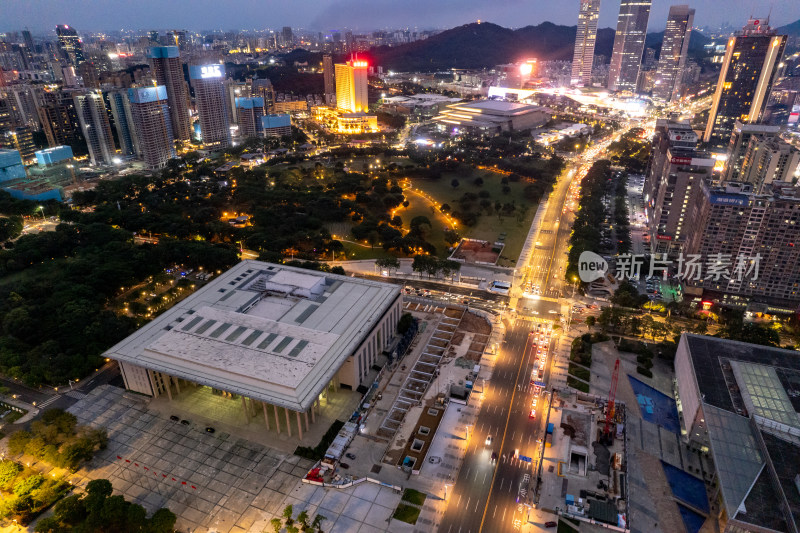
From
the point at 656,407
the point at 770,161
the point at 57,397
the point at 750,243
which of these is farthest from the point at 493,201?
the point at 57,397

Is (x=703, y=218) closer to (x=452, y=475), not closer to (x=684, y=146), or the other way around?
(x=684, y=146)

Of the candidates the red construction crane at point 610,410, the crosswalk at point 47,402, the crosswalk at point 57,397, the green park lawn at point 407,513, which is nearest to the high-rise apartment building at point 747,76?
the red construction crane at point 610,410

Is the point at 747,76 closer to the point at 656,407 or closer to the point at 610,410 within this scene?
the point at 656,407

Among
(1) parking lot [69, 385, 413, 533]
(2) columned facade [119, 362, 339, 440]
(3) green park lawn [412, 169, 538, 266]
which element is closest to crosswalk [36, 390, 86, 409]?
(1) parking lot [69, 385, 413, 533]

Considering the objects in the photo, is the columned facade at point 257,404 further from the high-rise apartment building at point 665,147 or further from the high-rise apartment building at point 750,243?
the high-rise apartment building at point 665,147

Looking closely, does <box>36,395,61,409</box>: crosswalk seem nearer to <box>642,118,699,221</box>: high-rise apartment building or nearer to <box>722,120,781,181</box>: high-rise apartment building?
<box>642,118,699,221</box>: high-rise apartment building

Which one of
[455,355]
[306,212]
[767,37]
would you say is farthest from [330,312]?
[767,37]
